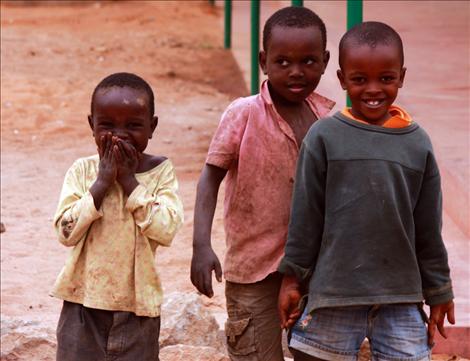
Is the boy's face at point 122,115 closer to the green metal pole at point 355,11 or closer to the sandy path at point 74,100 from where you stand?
the sandy path at point 74,100

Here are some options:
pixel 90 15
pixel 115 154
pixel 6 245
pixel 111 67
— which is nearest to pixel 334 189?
pixel 115 154

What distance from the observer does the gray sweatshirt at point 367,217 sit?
306cm

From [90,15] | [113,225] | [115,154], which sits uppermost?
[115,154]

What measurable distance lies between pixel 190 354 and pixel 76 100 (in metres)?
7.52

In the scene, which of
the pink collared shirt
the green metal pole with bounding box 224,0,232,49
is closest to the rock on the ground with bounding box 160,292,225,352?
the pink collared shirt

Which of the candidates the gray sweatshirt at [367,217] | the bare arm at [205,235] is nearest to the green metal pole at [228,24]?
the bare arm at [205,235]

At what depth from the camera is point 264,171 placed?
344 cm

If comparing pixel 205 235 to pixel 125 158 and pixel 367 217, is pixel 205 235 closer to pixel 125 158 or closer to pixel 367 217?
pixel 125 158

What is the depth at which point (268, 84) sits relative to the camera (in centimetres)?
349

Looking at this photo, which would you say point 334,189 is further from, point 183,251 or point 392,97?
point 183,251

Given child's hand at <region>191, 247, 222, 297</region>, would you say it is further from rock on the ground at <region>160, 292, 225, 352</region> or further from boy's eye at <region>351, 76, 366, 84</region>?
rock on the ground at <region>160, 292, 225, 352</region>

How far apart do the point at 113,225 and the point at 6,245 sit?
3585 mm

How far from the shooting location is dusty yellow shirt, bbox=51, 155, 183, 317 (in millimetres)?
3365

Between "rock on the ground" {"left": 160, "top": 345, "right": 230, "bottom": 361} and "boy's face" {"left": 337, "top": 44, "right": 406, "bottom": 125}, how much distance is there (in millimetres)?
1378
